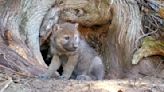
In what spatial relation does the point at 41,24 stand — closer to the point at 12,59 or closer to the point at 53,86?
the point at 12,59

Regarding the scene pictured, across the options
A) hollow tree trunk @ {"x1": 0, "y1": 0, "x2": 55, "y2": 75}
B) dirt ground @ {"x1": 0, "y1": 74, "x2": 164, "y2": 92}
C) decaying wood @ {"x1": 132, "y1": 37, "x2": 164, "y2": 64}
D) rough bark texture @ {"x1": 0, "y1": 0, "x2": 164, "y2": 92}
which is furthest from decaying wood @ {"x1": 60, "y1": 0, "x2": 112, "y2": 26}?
dirt ground @ {"x1": 0, "y1": 74, "x2": 164, "y2": 92}

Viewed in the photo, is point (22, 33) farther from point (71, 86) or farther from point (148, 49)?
point (148, 49)

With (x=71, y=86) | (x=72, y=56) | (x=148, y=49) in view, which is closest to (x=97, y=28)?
(x=148, y=49)

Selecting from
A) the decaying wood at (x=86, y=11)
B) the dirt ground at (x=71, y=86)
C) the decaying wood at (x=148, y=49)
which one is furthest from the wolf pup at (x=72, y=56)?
the dirt ground at (x=71, y=86)

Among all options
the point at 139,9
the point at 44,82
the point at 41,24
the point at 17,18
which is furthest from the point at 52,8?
the point at 44,82

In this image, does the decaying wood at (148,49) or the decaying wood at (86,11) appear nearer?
the decaying wood at (148,49)

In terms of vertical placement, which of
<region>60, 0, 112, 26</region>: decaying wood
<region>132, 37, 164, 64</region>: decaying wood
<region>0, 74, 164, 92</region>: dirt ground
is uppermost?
<region>60, 0, 112, 26</region>: decaying wood

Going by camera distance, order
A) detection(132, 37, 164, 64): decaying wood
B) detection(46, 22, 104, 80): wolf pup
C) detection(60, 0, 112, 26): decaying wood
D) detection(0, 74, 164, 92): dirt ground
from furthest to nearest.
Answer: detection(60, 0, 112, 26): decaying wood → detection(132, 37, 164, 64): decaying wood → detection(46, 22, 104, 80): wolf pup → detection(0, 74, 164, 92): dirt ground

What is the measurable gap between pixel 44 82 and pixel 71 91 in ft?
1.36

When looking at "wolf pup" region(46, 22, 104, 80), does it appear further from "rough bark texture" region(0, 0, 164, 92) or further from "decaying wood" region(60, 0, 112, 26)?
"decaying wood" region(60, 0, 112, 26)

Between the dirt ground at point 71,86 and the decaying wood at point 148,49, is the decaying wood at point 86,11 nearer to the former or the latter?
the decaying wood at point 148,49

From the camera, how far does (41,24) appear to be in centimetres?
627

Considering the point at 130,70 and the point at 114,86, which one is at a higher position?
the point at 114,86

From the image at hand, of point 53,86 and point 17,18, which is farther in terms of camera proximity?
point 17,18
